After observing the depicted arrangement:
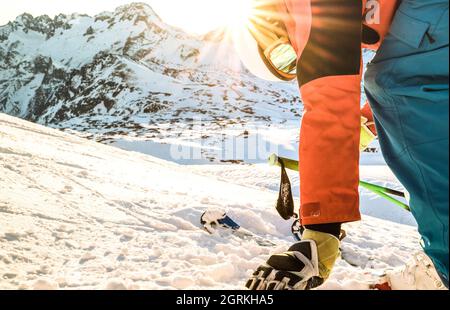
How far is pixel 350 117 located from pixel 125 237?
5.90 ft

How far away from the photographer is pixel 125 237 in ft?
8.18

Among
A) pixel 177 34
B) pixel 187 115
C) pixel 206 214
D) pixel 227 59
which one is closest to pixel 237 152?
pixel 206 214

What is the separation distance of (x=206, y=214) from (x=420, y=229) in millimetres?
1960

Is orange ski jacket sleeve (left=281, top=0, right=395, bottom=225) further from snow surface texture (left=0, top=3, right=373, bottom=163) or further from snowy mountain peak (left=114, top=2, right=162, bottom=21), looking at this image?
snowy mountain peak (left=114, top=2, right=162, bottom=21)

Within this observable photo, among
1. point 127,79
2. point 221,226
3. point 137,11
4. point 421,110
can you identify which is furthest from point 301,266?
point 137,11

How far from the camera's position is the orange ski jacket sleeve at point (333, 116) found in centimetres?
122

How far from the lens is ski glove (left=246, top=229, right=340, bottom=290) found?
1.21 m

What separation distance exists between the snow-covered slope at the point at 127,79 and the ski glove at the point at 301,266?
21.4 metres

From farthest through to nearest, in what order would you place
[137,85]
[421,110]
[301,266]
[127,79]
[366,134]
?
[127,79] < [137,85] < [366,134] < [301,266] < [421,110]

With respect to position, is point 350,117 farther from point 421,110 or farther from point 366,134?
point 366,134

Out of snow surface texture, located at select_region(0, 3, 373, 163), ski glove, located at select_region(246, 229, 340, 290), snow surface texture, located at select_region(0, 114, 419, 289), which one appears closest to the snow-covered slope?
snow surface texture, located at select_region(0, 3, 373, 163)

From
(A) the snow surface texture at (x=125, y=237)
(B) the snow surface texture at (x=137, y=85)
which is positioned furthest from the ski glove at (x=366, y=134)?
(B) the snow surface texture at (x=137, y=85)

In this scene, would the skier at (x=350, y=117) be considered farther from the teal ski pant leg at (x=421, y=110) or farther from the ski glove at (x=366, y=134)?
the ski glove at (x=366, y=134)

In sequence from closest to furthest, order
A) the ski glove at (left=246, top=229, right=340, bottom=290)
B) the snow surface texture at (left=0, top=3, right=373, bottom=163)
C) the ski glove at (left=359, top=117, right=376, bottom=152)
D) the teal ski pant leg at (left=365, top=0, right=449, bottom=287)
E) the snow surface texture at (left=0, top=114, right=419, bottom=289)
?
1. the teal ski pant leg at (left=365, top=0, right=449, bottom=287)
2. the ski glove at (left=246, top=229, right=340, bottom=290)
3. the snow surface texture at (left=0, top=114, right=419, bottom=289)
4. the ski glove at (left=359, top=117, right=376, bottom=152)
5. the snow surface texture at (left=0, top=3, right=373, bottom=163)
